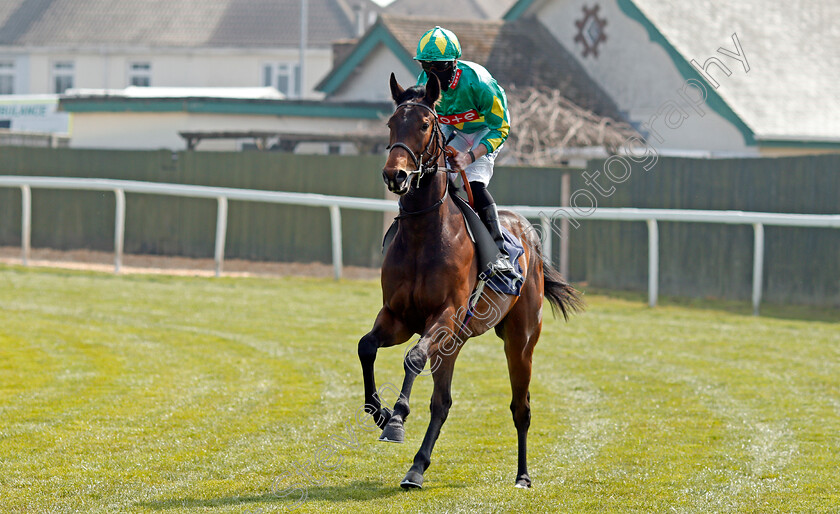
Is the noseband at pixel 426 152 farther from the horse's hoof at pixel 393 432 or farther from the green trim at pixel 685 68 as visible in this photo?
the green trim at pixel 685 68

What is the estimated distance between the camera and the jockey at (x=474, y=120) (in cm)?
570

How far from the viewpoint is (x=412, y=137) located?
16.7ft

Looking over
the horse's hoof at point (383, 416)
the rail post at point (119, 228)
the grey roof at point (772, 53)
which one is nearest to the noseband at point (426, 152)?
the horse's hoof at point (383, 416)

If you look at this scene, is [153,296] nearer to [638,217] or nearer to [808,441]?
[638,217]

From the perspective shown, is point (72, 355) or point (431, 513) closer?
point (431, 513)

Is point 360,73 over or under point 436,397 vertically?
over

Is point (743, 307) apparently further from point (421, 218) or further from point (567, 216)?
point (421, 218)

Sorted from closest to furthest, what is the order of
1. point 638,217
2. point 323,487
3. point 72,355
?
point 323,487 → point 72,355 → point 638,217

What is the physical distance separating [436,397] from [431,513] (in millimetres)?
883

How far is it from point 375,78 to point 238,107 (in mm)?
3212

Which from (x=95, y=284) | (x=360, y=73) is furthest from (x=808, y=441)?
(x=360, y=73)

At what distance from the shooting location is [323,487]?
214 inches

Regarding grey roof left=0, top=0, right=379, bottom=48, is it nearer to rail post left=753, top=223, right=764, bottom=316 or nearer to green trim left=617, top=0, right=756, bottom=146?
green trim left=617, top=0, right=756, bottom=146

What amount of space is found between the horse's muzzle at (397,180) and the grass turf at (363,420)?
57.5 inches
